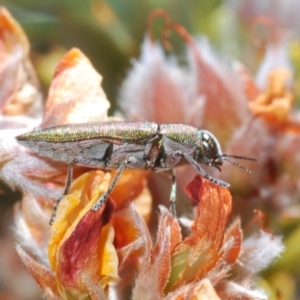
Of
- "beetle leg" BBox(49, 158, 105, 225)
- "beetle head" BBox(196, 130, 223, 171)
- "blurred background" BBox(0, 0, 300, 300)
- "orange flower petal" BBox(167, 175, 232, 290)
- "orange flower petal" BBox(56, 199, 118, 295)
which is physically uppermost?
"blurred background" BBox(0, 0, 300, 300)

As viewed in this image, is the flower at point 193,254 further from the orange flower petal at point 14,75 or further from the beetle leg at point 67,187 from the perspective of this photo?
the orange flower petal at point 14,75

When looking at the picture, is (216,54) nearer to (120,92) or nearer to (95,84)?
(120,92)

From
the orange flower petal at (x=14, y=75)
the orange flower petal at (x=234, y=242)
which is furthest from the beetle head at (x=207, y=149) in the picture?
the orange flower petal at (x=14, y=75)

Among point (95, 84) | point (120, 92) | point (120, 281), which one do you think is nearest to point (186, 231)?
point (120, 281)

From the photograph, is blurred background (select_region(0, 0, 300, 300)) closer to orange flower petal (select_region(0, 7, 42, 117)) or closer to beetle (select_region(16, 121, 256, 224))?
orange flower petal (select_region(0, 7, 42, 117))

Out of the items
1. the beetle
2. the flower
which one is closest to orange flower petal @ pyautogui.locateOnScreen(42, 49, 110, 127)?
the beetle

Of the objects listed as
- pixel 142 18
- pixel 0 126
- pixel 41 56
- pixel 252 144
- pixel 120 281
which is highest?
pixel 142 18
